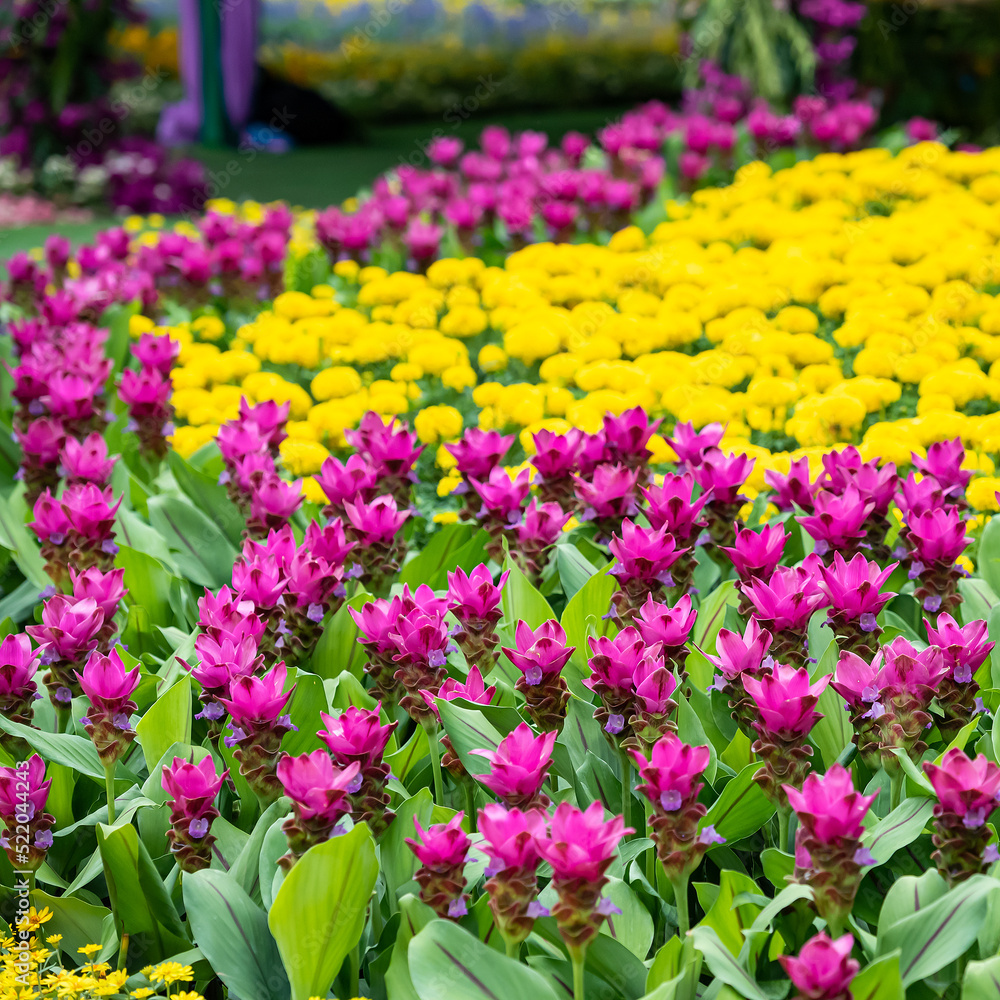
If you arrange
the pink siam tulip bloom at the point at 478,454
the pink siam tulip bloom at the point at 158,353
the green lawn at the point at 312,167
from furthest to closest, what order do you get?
the green lawn at the point at 312,167 < the pink siam tulip bloom at the point at 158,353 < the pink siam tulip bloom at the point at 478,454

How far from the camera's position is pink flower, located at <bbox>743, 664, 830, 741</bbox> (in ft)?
5.76

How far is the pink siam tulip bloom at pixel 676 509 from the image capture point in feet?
7.87

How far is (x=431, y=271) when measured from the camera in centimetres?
498

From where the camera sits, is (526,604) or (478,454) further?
(478,454)

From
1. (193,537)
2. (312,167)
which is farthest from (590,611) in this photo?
(312,167)

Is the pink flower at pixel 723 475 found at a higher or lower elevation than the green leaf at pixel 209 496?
higher

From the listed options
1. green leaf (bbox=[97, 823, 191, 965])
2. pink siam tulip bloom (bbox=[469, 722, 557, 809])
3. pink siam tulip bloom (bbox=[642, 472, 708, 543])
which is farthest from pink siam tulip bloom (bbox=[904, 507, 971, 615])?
green leaf (bbox=[97, 823, 191, 965])

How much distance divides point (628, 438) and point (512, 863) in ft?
4.74

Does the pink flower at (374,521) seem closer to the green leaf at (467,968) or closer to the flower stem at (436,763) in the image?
the flower stem at (436,763)

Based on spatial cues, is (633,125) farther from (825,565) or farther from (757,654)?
(757,654)

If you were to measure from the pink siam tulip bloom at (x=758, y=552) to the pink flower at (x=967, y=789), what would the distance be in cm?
69

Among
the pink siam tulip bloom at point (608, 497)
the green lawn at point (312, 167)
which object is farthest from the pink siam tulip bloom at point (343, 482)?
the green lawn at point (312, 167)

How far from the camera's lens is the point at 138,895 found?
71.9 inches

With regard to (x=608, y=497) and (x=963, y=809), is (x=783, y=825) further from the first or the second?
(x=608, y=497)
